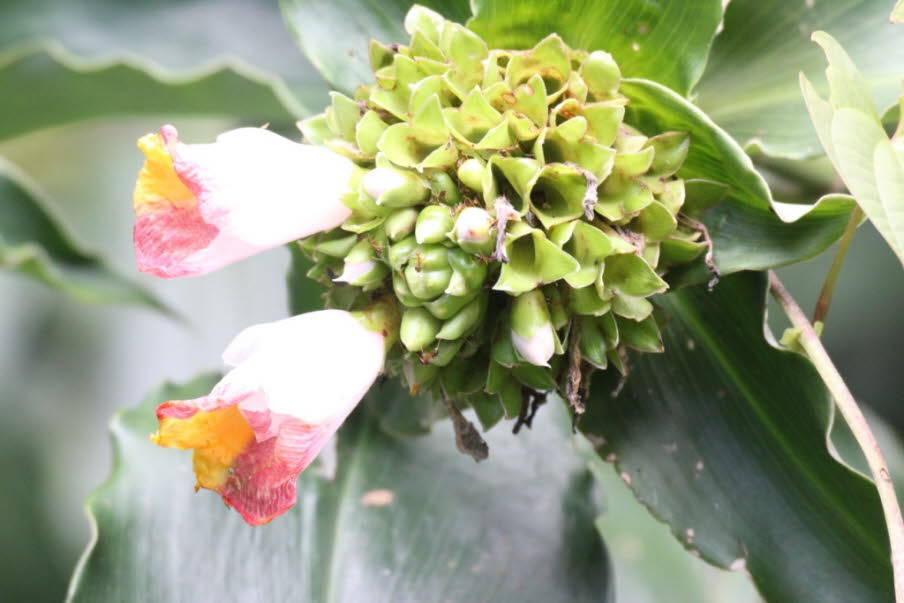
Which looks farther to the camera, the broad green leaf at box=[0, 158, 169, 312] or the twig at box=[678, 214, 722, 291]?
the broad green leaf at box=[0, 158, 169, 312]

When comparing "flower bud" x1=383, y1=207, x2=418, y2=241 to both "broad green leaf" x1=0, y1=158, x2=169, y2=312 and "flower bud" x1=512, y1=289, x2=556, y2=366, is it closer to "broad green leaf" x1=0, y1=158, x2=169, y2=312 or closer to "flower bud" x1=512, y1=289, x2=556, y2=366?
"flower bud" x1=512, y1=289, x2=556, y2=366

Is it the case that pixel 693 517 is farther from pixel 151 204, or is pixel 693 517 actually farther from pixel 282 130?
pixel 282 130

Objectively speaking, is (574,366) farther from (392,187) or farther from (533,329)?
(392,187)

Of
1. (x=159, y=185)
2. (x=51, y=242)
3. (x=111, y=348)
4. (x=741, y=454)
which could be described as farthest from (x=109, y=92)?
(x=741, y=454)

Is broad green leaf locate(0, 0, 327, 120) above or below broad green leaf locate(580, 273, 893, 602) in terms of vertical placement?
below

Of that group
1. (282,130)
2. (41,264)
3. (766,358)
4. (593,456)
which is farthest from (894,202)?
(282,130)

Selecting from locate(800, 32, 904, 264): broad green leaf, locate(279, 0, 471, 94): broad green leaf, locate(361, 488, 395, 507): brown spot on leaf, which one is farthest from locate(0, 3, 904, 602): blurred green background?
locate(800, 32, 904, 264): broad green leaf

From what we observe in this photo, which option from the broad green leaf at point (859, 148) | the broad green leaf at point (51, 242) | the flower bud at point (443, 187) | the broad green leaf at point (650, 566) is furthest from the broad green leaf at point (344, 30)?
the broad green leaf at point (650, 566)
